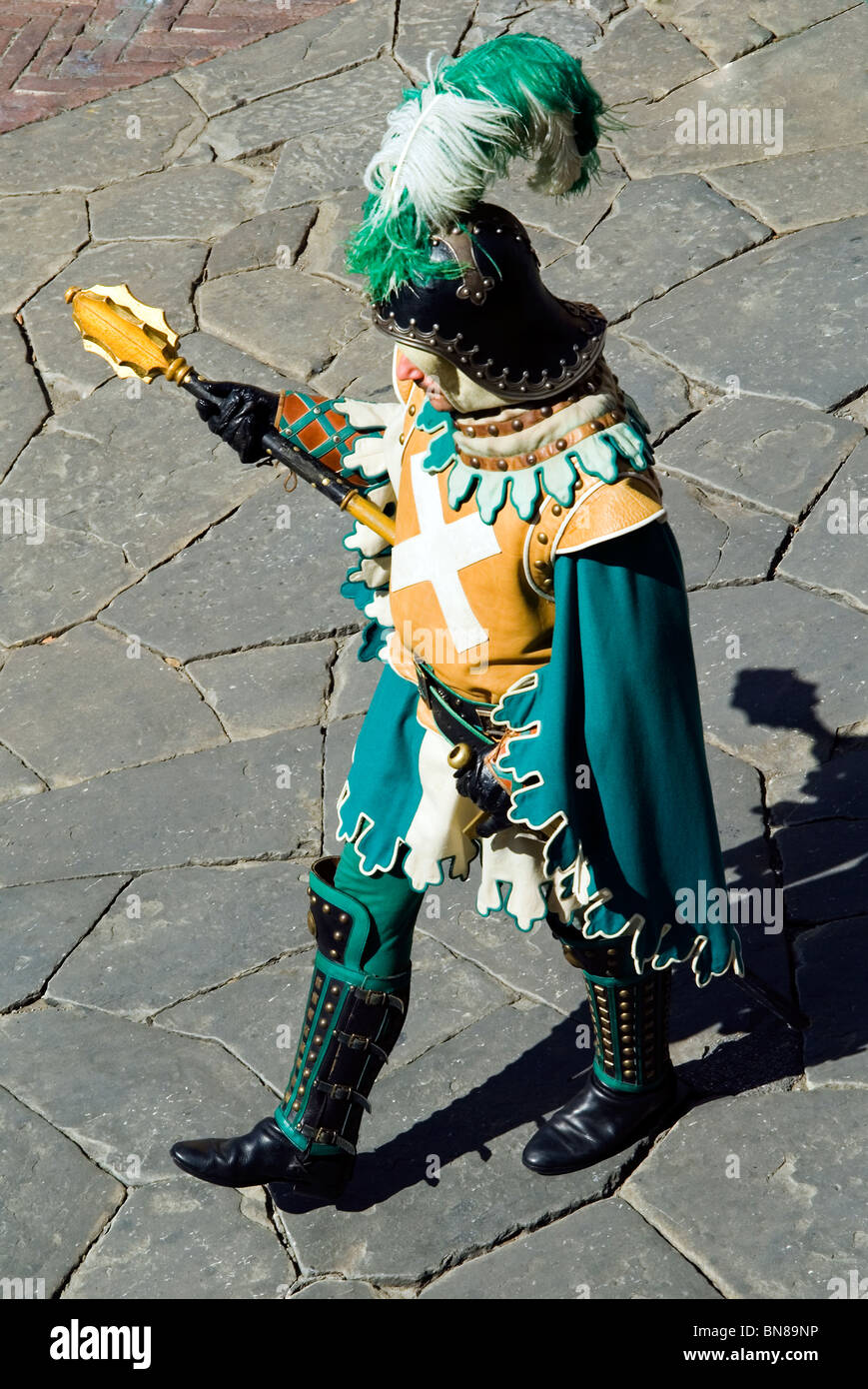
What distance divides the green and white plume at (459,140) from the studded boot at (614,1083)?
116 centimetres

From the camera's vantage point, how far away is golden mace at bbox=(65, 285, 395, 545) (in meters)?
2.59

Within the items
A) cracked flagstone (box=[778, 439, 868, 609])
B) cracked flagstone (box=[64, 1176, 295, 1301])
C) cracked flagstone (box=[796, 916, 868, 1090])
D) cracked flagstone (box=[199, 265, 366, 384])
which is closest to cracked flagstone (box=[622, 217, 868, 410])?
cracked flagstone (box=[778, 439, 868, 609])

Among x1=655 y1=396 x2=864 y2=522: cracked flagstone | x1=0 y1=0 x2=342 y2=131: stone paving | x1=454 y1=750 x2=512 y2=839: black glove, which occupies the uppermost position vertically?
x1=454 y1=750 x2=512 y2=839: black glove

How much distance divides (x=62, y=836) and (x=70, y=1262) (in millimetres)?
1235

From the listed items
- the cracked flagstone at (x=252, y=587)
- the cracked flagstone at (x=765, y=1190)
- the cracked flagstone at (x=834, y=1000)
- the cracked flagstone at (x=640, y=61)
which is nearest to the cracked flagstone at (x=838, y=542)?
the cracked flagstone at (x=834, y=1000)

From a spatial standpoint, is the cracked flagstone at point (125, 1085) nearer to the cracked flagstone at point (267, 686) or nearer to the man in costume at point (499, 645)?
the man in costume at point (499, 645)

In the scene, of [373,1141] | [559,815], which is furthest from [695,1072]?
[559,815]

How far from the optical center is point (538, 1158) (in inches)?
109

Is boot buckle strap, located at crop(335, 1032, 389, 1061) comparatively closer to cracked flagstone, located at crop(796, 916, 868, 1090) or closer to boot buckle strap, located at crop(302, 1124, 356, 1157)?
boot buckle strap, located at crop(302, 1124, 356, 1157)

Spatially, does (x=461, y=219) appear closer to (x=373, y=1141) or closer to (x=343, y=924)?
(x=343, y=924)

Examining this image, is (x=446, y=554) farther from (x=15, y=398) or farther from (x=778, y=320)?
(x=15, y=398)

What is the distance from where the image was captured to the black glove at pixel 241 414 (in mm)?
2639

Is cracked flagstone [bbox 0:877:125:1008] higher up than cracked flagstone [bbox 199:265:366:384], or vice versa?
cracked flagstone [bbox 199:265:366:384]

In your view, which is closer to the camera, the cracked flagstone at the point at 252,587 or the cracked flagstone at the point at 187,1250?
the cracked flagstone at the point at 187,1250
